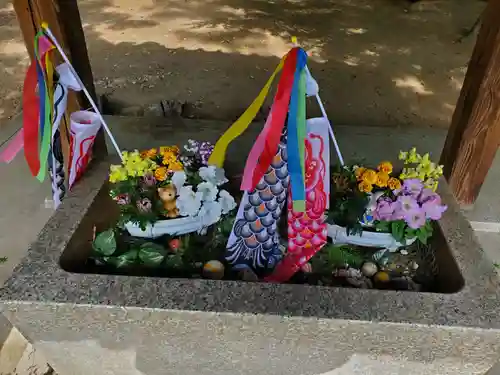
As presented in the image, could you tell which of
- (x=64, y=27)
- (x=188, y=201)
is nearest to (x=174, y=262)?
(x=188, y=201)

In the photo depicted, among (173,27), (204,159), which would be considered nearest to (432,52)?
(173,27)

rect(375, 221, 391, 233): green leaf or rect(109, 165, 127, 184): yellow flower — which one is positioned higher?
rect(109, 165, 127, 184): yellow flower

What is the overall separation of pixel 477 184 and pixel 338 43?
2658 millimetres

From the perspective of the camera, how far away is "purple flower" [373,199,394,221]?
4.33 ft

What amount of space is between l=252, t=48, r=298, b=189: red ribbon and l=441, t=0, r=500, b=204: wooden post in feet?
3.03

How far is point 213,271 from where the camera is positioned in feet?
4.37

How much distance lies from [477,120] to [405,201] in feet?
2.52

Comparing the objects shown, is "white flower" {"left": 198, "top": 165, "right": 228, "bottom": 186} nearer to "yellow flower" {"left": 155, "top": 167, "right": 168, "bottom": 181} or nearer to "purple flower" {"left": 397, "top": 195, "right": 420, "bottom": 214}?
"yellow flower" {"left": 155, "top": 167, "right": 168, "bottom": 181}

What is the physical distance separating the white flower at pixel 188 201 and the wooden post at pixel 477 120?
116cm

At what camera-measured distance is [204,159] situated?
1.50 meters

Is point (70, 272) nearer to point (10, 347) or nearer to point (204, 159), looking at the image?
point (204, 159)

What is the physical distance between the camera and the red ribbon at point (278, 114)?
1.17 m

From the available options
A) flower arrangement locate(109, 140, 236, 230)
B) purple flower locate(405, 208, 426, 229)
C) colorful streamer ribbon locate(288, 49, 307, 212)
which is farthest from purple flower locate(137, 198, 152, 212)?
purple flower locate(405, 208, 426, 229)

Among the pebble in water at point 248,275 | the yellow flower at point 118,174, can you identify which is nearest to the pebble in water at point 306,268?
the pebble in water at point 248,275
